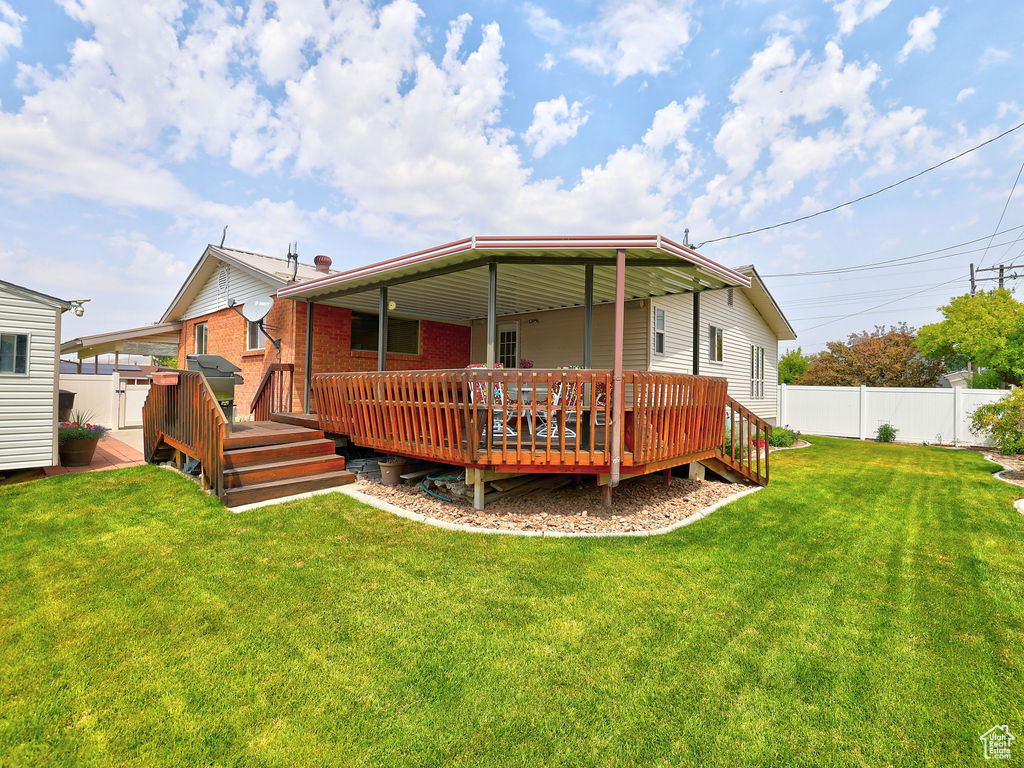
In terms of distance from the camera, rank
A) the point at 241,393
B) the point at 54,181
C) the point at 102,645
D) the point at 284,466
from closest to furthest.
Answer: the point at 102,645, the point at 284,466, the point at 54,181, the point at 241,393

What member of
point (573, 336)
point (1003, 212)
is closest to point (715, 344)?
point (573, 336)

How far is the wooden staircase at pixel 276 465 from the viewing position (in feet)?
17.8

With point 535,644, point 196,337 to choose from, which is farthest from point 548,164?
point 535,644

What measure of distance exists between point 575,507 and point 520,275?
387 centimetres

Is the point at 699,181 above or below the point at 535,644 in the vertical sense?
above

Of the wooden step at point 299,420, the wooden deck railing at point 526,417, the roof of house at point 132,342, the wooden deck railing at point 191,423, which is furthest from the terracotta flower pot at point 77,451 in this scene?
the wooden deck railing at point 526,417

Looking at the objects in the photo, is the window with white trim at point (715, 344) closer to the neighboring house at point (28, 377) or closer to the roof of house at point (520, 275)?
the roof of house at point (520, 275)

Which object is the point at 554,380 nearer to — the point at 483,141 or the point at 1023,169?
the point at 483,141

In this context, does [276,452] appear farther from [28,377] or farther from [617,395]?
[28,377]

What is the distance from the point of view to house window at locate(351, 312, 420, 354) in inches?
416

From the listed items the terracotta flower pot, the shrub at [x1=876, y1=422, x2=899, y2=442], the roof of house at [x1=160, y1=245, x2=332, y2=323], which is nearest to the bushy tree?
the shrub at [x1=876, y1=422, x2=899, y2=442]

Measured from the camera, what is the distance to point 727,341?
41.0 ft

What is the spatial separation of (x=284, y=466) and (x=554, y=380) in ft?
12.5

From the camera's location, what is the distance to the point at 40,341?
24.4ft
